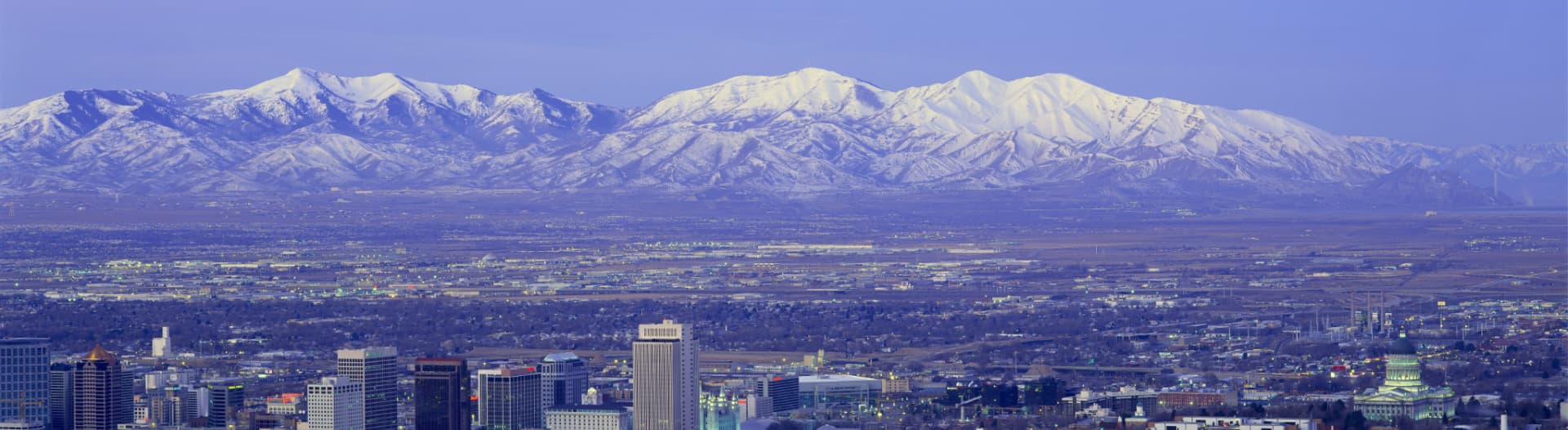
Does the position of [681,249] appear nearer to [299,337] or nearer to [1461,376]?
[299,337]

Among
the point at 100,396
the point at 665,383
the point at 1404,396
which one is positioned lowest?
the point at 1404,396

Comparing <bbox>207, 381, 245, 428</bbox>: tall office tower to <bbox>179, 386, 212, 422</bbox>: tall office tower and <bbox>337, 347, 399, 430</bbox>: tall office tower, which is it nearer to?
<bbox>179, 386, 212, 422</bbox>: tall office tower

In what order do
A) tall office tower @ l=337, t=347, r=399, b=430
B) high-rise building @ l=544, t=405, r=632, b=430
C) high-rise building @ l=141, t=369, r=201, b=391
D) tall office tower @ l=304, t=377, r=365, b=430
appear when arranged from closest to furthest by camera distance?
tall office tower @ l=304, t=377, r=365, b=430
tall office tower @ l=337, t=347, r=399, b=430
high-rise building @ l=544, t=405, r=632, b=430
high-rise building @ l=141, t=369, r=201, b=391

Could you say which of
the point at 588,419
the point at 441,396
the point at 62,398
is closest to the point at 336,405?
the point at 441,396

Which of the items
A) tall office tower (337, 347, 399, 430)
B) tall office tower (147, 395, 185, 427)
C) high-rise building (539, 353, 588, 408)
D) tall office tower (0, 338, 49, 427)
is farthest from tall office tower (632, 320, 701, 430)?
tall office tower (0, 338, 49, 427)

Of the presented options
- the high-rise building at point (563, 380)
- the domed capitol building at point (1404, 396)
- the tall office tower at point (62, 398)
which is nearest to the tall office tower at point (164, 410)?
the tall office tower at point (62, 398)

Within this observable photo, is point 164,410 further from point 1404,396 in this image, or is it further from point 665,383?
point 1404,396

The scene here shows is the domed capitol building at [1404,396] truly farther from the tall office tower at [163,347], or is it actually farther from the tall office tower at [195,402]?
A: the tall office tower at [163,347]
